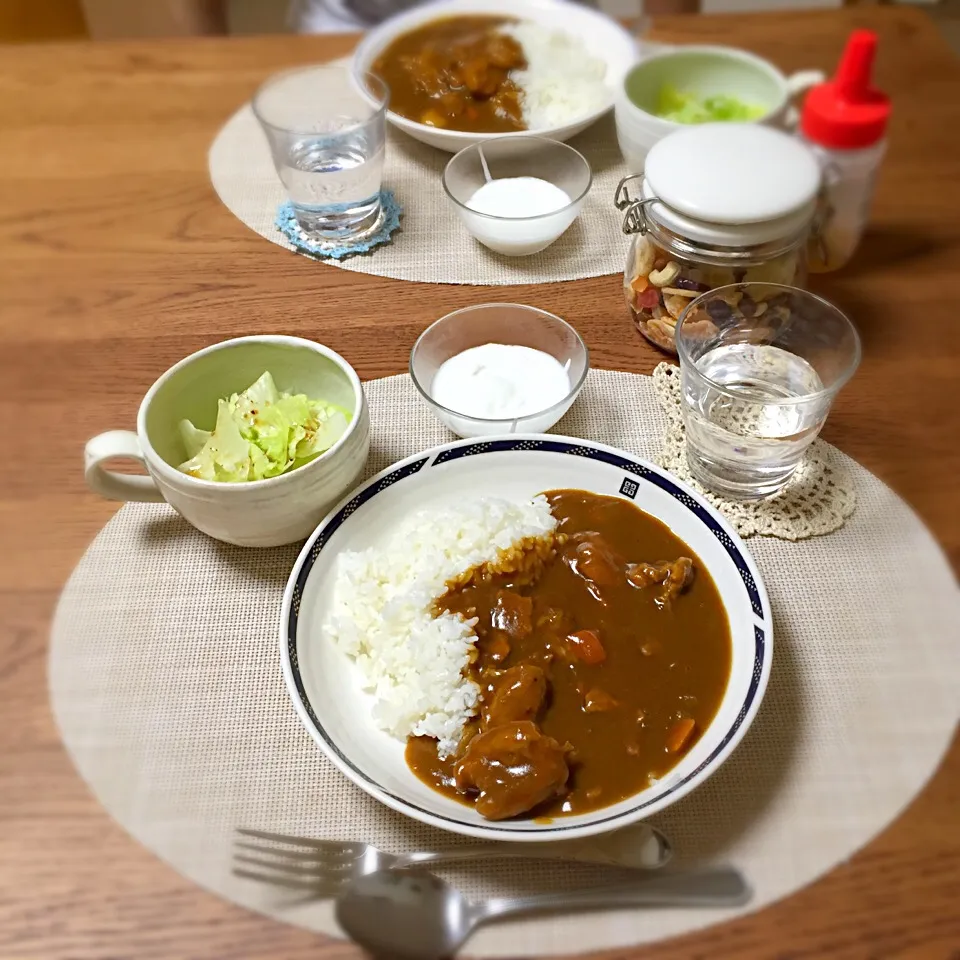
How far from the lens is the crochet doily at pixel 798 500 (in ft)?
2.55

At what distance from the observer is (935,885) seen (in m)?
0.57

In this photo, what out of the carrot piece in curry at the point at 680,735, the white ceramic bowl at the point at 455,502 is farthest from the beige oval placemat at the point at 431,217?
the carrot piece in curry at the point at 680,735

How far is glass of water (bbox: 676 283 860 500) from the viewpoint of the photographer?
77 cm

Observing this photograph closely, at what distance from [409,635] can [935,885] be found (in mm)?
399

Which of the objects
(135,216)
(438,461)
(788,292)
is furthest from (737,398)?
(135,216)

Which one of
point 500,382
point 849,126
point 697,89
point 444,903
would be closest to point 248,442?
point 500,382

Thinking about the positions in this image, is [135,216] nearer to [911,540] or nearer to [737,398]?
[737,398]

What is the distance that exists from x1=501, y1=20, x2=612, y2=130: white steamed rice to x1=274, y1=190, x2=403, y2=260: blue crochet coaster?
0.75 feet

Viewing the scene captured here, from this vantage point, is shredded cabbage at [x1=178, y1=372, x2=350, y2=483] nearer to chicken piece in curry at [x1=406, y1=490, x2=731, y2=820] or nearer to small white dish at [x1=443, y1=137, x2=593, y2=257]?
chicken piece in curry at [x1=406, y1=490, x2=731, y2=820]

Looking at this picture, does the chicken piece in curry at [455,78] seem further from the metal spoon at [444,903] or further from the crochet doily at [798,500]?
the metal spoon at [444,903]

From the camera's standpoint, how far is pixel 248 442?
73cm

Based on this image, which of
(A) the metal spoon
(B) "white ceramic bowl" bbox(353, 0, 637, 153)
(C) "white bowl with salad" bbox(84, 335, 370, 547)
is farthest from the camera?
(B) "white ceramic bowl" bbox(353, 0, 637, 153)

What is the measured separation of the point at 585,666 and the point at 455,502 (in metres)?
0.20

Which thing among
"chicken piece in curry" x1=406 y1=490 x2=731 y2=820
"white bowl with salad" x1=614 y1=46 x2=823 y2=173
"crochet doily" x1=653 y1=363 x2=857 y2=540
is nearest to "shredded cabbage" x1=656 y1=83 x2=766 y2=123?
"white bowl with salad" x1=614 y1=46 x2=823 y2=173
